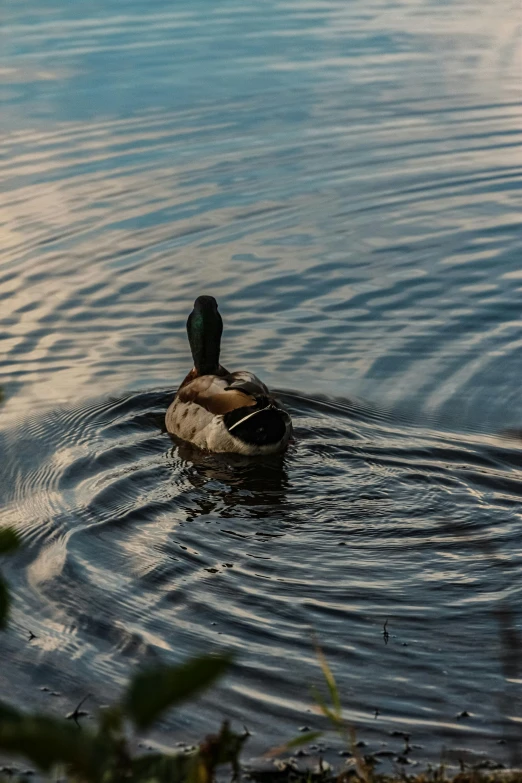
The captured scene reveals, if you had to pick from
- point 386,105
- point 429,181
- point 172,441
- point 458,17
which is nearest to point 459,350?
point 172,441

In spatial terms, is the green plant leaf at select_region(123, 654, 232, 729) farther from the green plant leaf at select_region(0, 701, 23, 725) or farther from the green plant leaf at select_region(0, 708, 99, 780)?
the green plant leaf at select_region(0, 701, 23, 725)

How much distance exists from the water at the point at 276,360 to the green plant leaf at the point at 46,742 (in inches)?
107

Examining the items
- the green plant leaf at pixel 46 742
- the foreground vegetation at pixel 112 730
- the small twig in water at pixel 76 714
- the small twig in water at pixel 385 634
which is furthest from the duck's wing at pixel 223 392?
the green plant leaf at pixel 46 742

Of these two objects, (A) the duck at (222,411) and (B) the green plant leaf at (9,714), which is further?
(A) the duck at (222,411)

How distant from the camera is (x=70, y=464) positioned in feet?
25.7

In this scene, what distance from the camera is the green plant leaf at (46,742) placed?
1.58 metres

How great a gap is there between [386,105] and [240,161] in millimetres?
3025

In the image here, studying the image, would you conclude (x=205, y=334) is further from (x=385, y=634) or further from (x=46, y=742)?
(x=46, y=742)

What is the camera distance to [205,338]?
30.5ft

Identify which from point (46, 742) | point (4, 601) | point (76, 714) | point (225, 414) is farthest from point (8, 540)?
point (225, 414)

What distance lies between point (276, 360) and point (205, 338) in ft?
2.08

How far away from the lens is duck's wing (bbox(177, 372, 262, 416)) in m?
8.27

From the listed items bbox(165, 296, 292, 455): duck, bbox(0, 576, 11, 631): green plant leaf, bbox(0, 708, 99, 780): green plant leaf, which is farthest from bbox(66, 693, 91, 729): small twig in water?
bbox(165, 296, 292, 455): duck

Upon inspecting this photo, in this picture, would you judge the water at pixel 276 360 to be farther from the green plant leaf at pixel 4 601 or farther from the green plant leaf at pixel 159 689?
the green plant leaf at pixel 159 689
